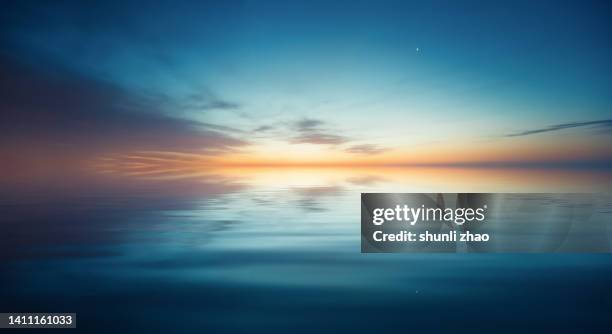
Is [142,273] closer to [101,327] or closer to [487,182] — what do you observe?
[101,327]

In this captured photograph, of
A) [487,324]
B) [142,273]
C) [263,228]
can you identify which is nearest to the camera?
[487,324]

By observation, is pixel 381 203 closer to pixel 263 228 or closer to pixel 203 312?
pixel 263 228

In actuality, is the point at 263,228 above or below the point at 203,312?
above

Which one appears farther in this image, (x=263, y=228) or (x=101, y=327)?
(x=263, y=228)

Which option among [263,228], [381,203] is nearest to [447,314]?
[381,203]

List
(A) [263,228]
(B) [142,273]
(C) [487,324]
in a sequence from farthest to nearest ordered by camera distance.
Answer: (A) [263,228] < (B) [142,273] < (C) [487,324]

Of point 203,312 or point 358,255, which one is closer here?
point 203,312

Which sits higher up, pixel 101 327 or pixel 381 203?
pixel 381 203

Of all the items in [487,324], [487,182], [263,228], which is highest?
[487,182]

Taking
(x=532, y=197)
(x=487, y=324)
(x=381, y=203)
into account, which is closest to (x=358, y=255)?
(x=381, y=203)
